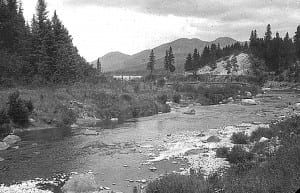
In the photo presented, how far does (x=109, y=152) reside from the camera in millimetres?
26391

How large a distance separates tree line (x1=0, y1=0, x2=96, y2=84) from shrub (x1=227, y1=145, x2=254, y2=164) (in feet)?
153

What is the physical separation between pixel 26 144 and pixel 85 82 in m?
38.2

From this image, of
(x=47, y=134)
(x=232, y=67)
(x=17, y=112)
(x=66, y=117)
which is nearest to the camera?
(x=47, y=134)

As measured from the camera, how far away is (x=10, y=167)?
22172 mm

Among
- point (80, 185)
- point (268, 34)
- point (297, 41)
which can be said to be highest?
point (268, 34)

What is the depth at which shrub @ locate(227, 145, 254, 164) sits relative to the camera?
2072 cm

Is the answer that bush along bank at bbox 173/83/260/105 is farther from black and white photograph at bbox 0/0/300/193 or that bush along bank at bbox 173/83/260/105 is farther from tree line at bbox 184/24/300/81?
tree line at bbox 184/24/300/81

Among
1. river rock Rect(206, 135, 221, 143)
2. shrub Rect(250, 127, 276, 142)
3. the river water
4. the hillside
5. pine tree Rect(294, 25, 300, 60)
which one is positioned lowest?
the river water

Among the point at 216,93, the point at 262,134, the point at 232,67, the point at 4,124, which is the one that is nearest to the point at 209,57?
the point at 232,67

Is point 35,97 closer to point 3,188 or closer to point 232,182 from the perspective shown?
point 3,188

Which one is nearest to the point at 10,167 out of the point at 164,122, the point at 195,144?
the point at 195,144

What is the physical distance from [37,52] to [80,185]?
53749 mm

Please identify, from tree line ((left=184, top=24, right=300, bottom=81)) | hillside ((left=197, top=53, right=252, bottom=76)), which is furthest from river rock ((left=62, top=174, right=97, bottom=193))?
hillside ((left=197, top=53, right=252, bottom=76))

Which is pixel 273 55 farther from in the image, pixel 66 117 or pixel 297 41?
pixel 66 117
